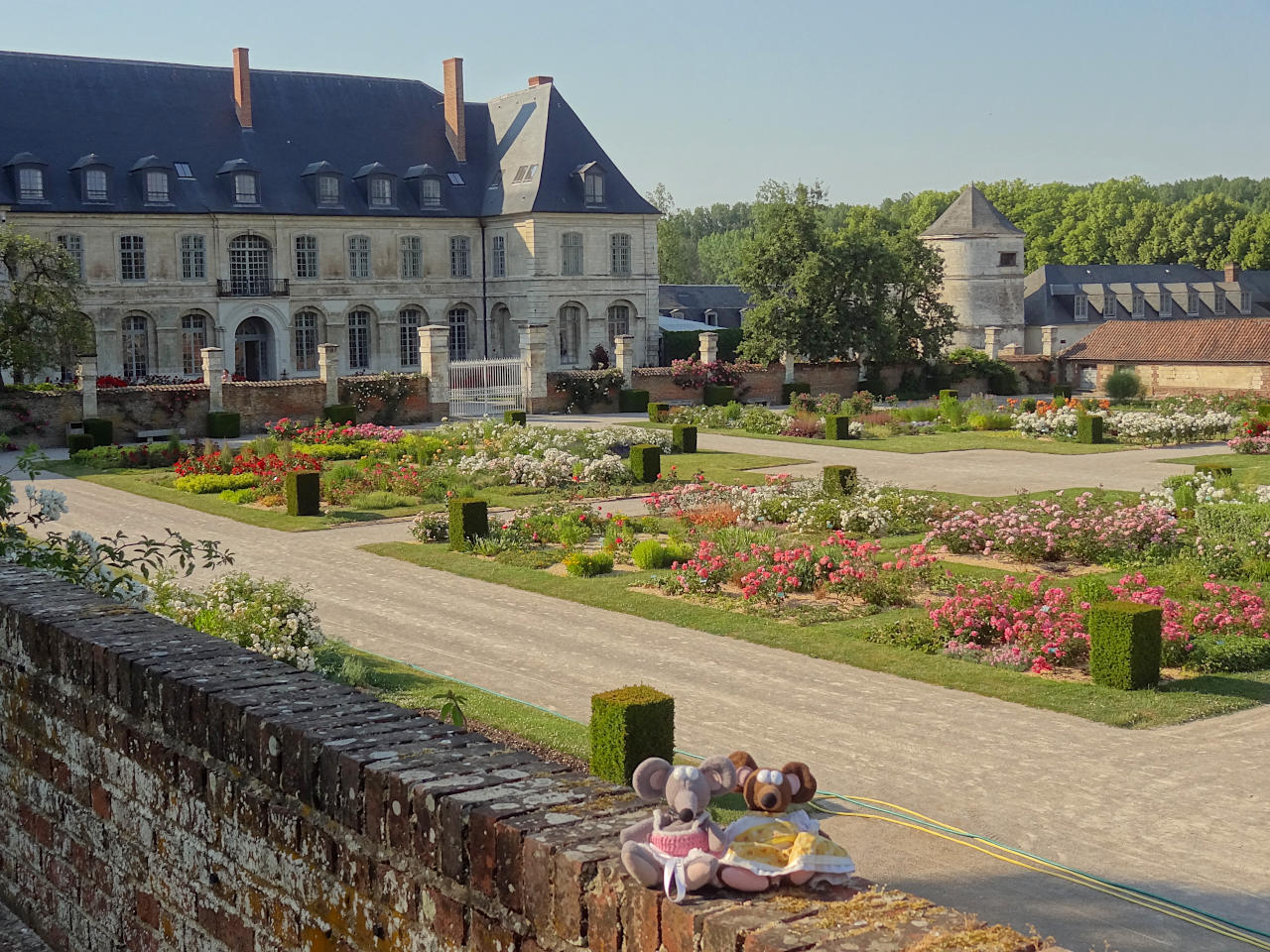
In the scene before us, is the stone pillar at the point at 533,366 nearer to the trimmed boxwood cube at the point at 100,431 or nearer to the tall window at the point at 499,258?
the tall window at the point at 499,258

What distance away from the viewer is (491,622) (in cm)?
1310

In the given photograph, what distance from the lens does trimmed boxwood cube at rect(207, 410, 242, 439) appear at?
1264 inches

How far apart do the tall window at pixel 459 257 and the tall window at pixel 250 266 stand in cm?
621

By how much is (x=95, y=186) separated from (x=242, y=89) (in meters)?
6.06

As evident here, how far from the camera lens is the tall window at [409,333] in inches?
1860

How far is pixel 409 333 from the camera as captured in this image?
47.5m

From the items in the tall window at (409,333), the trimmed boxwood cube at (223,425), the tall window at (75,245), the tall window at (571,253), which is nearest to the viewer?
the trimmed boxwood cube at (223,425)

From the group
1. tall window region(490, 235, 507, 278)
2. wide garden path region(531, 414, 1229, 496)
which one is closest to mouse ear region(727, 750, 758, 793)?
wide garden path region(531, 414, 1229, 496)

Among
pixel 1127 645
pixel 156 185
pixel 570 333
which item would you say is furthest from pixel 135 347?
pixel 1127 645

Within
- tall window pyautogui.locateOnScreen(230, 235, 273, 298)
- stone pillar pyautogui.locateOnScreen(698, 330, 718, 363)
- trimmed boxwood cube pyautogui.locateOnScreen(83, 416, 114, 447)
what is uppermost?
tall window pyautogui.locateOnScreen(230, 235, 273, 298)

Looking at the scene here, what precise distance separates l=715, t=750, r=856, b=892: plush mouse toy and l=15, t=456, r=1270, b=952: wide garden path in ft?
11.5

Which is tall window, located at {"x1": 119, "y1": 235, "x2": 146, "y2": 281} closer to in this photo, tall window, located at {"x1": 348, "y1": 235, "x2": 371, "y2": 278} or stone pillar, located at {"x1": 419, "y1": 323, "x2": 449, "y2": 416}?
tall window, located at {"x1": 348, "y1": 235, "x2": 371, "y2": 278}

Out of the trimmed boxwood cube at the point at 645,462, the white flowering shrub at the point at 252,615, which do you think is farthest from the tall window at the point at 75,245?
the white flowering shrub at the point at 252,615

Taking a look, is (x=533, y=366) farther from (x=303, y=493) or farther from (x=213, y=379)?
(x=303, y=493)
